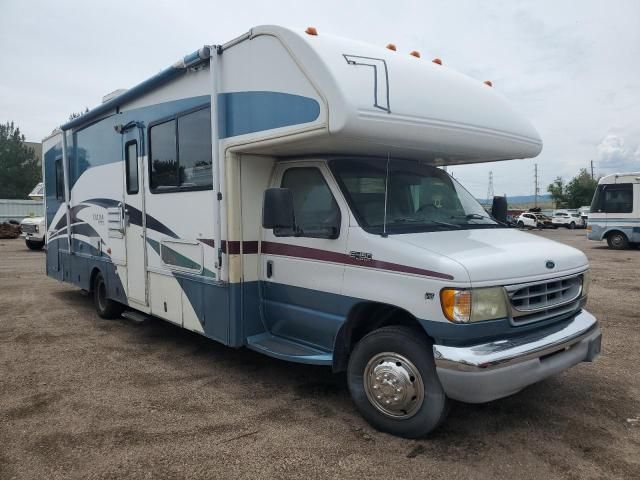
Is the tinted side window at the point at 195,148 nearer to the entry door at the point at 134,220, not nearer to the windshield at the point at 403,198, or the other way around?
the entry door at the point at 134,220

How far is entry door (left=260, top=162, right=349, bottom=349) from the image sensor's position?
176 inches

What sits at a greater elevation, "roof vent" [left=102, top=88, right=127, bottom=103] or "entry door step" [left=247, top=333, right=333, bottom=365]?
"roof vent" [left=102, top=88, right=127, bottom=103]

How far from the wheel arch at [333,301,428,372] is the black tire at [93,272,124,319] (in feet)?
15.2

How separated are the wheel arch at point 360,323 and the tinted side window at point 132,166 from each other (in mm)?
3572

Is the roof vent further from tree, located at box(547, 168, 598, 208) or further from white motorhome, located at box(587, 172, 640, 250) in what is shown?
tree, located at box(547, 168, 598, 208)

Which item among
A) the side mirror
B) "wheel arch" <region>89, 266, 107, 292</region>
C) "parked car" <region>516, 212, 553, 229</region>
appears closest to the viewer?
the side mirror

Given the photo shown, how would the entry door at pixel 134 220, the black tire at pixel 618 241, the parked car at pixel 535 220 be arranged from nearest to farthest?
the entry door at pixel 134 220 → the black tire at pixel 618 241 → the parked car at pixel 535 220

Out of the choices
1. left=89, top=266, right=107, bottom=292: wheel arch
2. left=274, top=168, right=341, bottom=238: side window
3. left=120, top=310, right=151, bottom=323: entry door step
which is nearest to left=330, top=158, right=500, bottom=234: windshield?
left=274, top=168, right=341, bottom=238: side window

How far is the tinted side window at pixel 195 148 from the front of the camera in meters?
5.25

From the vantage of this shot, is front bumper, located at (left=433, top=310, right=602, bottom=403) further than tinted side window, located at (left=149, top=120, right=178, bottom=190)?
No

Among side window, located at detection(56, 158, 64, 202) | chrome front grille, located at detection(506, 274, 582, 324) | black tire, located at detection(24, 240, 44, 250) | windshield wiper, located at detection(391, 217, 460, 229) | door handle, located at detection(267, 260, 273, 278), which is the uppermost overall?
side window, located at detection(56, 158, 64, 202)

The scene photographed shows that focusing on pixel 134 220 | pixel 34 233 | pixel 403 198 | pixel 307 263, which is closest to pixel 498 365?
pixel 403 198

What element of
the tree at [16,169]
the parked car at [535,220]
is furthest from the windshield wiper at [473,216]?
the tree at [16,169]

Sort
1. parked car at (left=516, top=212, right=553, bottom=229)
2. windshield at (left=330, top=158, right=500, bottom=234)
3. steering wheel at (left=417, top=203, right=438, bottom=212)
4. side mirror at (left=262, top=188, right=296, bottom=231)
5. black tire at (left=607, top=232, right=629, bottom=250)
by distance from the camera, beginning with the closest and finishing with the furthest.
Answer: side mirror at (left=262, top=188, right=296, bottom=231)
windshield at (left=330, top=158, right=500, bottom=234)
steering wheel at (left=417, top=203, right=438, bottom=212)
black tire at (left=607, top=232, right=629, bottom=250)
parked car at (left=516, top=212, right=553, bottom=229)
